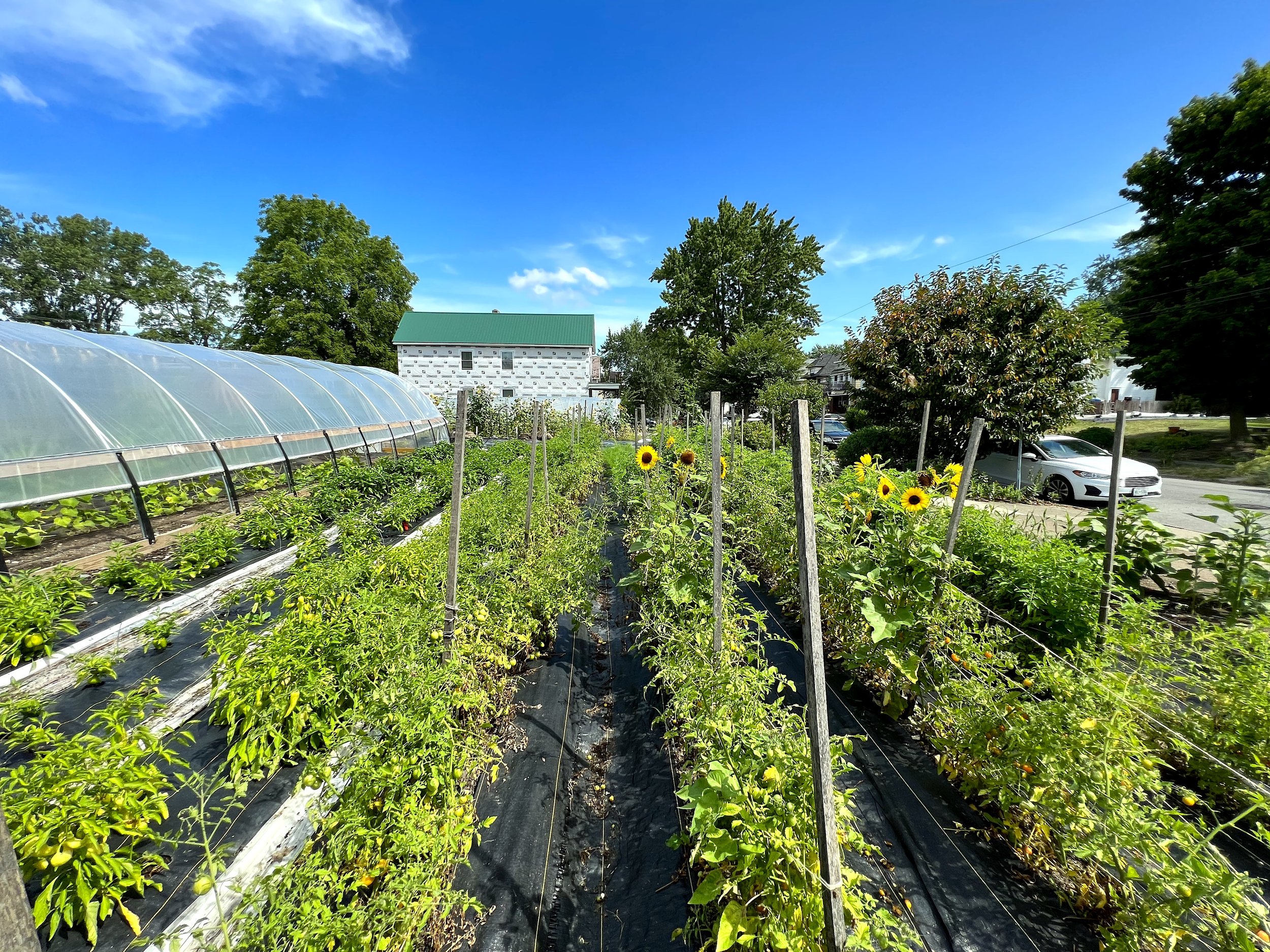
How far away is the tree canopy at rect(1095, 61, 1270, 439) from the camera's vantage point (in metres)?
13.5

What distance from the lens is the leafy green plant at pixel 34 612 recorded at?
113 inches

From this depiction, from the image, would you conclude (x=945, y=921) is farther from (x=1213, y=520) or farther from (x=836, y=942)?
(x=1213, y=520)

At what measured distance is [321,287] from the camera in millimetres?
27062

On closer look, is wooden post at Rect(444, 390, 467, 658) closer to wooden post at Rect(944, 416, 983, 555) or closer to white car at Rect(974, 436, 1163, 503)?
wooden post at Rect(944, 416, 983, 555)

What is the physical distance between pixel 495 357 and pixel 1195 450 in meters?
29.5

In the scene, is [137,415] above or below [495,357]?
below

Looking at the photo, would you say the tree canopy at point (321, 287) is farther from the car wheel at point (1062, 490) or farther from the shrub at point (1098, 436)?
the shrub at point (1098, 436)

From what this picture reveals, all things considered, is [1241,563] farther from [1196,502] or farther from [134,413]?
[134,413]

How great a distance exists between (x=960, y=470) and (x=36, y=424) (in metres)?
8.50

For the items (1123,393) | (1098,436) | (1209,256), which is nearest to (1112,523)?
(1098,436)

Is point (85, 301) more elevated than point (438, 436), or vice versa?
point (85, 301)

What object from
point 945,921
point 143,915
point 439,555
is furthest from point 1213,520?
point 143,915

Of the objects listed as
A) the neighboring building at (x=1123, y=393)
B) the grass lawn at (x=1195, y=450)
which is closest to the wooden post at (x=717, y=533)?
the grass lawn at (x=1195, y=450)

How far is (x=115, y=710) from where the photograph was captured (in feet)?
6.10
